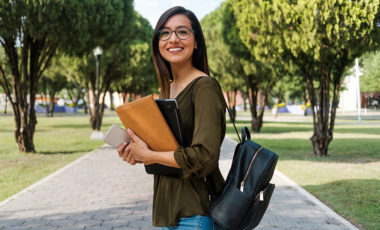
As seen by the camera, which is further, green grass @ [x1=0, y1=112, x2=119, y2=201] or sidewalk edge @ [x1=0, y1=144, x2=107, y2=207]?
green grass @ [x1=0, y1=112, x2=119, y2=201]

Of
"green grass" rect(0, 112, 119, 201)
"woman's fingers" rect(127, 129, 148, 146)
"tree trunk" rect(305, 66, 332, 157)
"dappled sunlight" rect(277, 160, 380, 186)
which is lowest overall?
"dappled sunlight" rect(277, 160, 380, 186)

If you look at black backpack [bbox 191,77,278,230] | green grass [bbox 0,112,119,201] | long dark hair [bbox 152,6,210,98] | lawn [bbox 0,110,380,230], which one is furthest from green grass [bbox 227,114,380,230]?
green grass [bbox 0,112,119,201]

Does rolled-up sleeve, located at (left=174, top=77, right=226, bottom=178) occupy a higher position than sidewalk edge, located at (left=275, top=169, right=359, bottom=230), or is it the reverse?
rolled-up sleeve, located at (left=174, top=77, right=226, bottom=178)

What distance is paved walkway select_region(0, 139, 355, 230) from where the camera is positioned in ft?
16.8

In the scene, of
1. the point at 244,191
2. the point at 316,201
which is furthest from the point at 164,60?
the point at 316,201

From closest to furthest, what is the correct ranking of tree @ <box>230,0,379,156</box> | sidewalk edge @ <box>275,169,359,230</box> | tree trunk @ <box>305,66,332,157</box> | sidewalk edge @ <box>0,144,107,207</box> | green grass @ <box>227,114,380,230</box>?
1. sidewalk edge @ <box>275,169,359,230</box>
2. green grass @ <box>227,114,380,230</box>
3. sidewalk edge @ <box>0,144,107,207</box>
4. tree @ <box>230,0,379,156</box>
5. tree trunk @ <box>305,66,332,157</box>

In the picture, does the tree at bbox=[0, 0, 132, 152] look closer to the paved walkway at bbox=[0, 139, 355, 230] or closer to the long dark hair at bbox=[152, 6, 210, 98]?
the paved walkway at bbox=[0, 139, 355, 230]

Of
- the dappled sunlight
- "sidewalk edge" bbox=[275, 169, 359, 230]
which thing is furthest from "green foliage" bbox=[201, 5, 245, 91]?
"sidewalk edge" bbox=[275, 169, 359, 230]

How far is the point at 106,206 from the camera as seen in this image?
6113 millimetres

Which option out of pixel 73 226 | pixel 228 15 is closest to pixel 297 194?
pixel 73 226

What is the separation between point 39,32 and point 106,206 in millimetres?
7310

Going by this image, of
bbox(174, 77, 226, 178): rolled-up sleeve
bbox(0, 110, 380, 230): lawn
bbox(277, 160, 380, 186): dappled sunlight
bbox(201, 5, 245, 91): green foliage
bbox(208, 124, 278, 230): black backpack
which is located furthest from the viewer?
bbox(201, 5, 245, 91): green foliage

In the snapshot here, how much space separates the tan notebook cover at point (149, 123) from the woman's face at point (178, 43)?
0.37 metres

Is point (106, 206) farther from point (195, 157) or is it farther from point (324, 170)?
point (324, 170)
